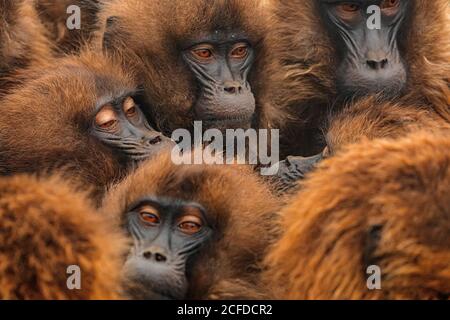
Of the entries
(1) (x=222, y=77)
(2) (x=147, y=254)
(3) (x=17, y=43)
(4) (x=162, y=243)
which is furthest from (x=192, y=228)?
(3) (x=17, y=43)

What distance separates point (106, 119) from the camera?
5086mm

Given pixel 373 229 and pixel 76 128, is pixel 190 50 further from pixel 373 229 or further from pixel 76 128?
pixel 373 229

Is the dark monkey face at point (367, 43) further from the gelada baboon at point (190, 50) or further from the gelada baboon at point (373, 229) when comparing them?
the gelada baboon at point (373, 229)

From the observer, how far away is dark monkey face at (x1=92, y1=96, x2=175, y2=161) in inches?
198

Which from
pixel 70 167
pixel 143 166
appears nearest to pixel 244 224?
pixel 143 166

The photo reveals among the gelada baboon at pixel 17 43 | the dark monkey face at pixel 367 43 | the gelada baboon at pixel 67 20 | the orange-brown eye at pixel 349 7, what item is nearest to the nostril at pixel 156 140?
the gelada baboon at pixel 17 43

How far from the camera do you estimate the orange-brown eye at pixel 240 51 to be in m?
5.43

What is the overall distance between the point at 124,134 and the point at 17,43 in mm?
851

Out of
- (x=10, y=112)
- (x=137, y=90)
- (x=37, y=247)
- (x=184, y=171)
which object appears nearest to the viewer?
(x=37, y=247)

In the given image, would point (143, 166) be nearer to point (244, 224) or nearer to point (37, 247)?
point (244, 224)

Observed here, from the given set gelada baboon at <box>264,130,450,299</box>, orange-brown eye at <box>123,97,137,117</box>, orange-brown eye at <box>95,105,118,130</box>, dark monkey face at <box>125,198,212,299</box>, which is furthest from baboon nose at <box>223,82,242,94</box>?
gelada baboon at <box>264,130,450,299</box>

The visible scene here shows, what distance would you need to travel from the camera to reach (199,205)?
457cm

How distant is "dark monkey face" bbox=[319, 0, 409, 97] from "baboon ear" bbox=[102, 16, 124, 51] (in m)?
1.12

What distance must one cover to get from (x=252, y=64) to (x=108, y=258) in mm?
1841
